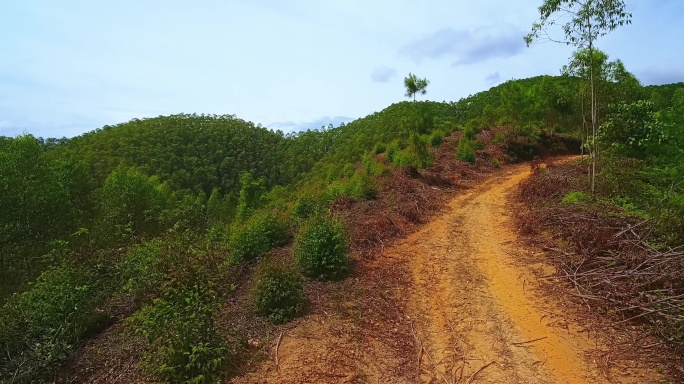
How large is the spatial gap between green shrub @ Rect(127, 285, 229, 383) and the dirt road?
0.60m

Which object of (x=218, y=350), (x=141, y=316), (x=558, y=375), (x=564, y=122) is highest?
(x=564, y=122)

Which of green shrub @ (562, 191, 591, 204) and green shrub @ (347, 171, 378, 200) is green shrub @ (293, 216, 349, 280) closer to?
green shrub @ (347, 171, 378, 200)

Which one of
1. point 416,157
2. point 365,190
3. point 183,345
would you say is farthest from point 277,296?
point 416,157

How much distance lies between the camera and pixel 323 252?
796 centimetres

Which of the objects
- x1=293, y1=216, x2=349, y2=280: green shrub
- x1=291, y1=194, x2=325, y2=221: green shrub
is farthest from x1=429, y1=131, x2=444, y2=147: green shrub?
x1=293, y1=216, x2=349, y2=280: green shrub

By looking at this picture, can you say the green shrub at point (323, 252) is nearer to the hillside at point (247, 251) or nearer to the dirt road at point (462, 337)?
the hillside at point (247, 251)

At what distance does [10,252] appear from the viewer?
20.0 meters

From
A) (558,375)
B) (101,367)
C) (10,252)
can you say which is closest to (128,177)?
(10,252)

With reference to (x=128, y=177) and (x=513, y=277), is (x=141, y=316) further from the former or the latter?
(x=128, y=177)

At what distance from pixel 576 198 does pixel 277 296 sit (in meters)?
7.91

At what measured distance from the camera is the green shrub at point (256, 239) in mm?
9641

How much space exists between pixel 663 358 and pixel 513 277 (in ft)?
8.89

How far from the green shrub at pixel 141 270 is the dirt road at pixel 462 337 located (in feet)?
10.5

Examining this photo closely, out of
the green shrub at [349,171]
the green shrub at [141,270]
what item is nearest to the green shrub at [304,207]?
the green shrub at [141,270]
